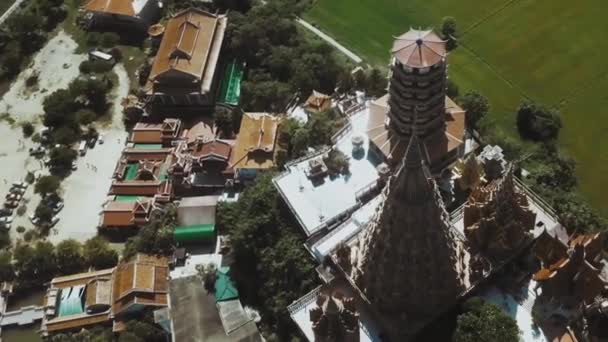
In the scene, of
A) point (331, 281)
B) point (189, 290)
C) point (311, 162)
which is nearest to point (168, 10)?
point (311, 162)

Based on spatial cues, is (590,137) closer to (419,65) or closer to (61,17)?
(419,65)

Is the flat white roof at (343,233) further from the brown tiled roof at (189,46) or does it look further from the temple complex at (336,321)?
the brown tiled roof at (189,46)

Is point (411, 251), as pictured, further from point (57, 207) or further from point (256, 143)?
point (57, 207)

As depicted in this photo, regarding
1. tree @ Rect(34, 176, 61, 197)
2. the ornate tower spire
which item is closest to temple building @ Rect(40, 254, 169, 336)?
tree @ Rect(34, 176, 61, 197)

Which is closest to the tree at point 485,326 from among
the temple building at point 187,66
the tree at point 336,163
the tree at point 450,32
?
the tree at point 336,163

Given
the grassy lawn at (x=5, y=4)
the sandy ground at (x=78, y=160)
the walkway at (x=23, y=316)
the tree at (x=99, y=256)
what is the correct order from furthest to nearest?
the grassy lawn at (x=5, y=4), the sandy ground at (x=78, y=160), the tree at (x=99, y=256), the walkway at (x=23, y=316)

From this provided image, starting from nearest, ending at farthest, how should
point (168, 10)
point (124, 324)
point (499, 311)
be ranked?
point (499, 311)
point (124, 324)
point (168, 10)
